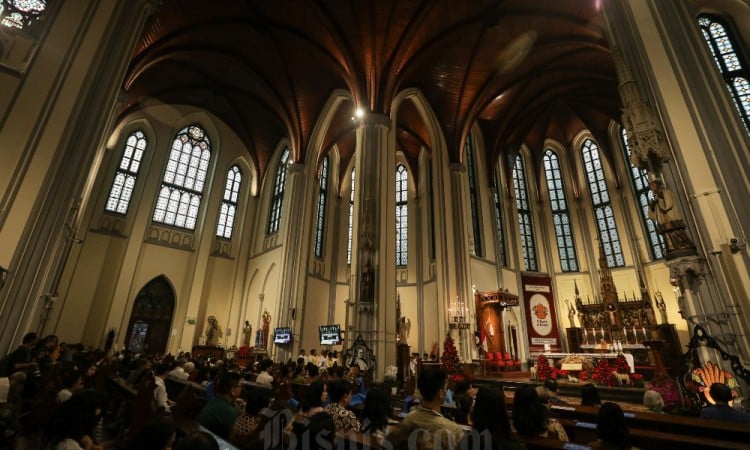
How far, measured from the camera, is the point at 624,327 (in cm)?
1426

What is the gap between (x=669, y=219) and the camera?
594cm

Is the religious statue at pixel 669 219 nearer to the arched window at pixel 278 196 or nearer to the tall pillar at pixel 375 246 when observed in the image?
the tall pillar at pixel 375 246

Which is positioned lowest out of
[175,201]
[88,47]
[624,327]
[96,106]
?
[624,327]

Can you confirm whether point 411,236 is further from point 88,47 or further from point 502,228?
point 88,47

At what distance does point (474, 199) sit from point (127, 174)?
1553cm

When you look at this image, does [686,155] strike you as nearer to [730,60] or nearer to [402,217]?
[730,60]

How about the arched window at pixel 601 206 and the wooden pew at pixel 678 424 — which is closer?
the wooden pew at pixel 678 424

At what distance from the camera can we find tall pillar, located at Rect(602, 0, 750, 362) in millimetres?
5316

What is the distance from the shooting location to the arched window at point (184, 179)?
→ 627 inches

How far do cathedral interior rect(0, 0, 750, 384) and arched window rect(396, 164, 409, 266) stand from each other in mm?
116

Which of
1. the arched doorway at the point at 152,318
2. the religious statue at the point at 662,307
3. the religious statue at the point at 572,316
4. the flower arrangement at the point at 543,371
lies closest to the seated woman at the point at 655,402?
the flower arrangement at the point at 543,371

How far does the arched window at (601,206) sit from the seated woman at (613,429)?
1767 cm

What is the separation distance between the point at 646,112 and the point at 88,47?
34.0ft

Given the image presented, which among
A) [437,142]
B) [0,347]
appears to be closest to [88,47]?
[0,347]
